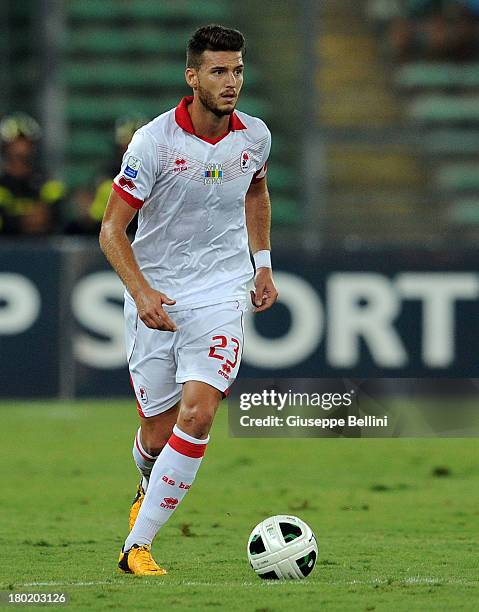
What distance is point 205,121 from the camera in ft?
19.7

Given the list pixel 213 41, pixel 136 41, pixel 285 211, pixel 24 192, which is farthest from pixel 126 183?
pixel 136 41

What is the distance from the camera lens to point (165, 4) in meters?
16.6

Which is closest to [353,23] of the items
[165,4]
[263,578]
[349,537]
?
[165,4]

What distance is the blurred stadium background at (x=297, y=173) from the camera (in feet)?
39.2

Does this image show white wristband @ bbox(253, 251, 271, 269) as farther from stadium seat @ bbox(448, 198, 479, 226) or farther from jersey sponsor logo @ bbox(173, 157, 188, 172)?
stadium seat @ bbox(448, 198, 479, 226)

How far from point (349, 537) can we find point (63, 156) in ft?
29.0

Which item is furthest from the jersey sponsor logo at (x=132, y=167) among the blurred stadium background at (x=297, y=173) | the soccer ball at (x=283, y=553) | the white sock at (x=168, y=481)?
the blurred stadium background at (x=297, y=173)

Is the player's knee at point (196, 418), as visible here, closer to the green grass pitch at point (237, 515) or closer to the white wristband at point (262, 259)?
the green grass pitch at point (237, 515)

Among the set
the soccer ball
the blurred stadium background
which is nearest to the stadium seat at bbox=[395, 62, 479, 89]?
the blurred stadium background

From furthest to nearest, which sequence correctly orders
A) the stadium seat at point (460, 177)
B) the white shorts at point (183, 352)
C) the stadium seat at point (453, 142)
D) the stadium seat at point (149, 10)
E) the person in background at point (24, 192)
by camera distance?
1. the stadium seat at point (149, 10)
2. the stadium seat at point (460, 177)
3. the stadium seat at point (453, 142)
4. the person in background at point (24, 192)
5. the white shorts at point (183, 352)

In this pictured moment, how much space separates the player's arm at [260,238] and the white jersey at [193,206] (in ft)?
0.47

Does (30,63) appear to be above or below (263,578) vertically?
below

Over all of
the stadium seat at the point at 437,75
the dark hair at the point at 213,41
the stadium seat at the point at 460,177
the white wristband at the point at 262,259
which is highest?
the dark hair at the point at 213,41

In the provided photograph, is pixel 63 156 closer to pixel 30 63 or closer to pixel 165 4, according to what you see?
pixel 30 63
